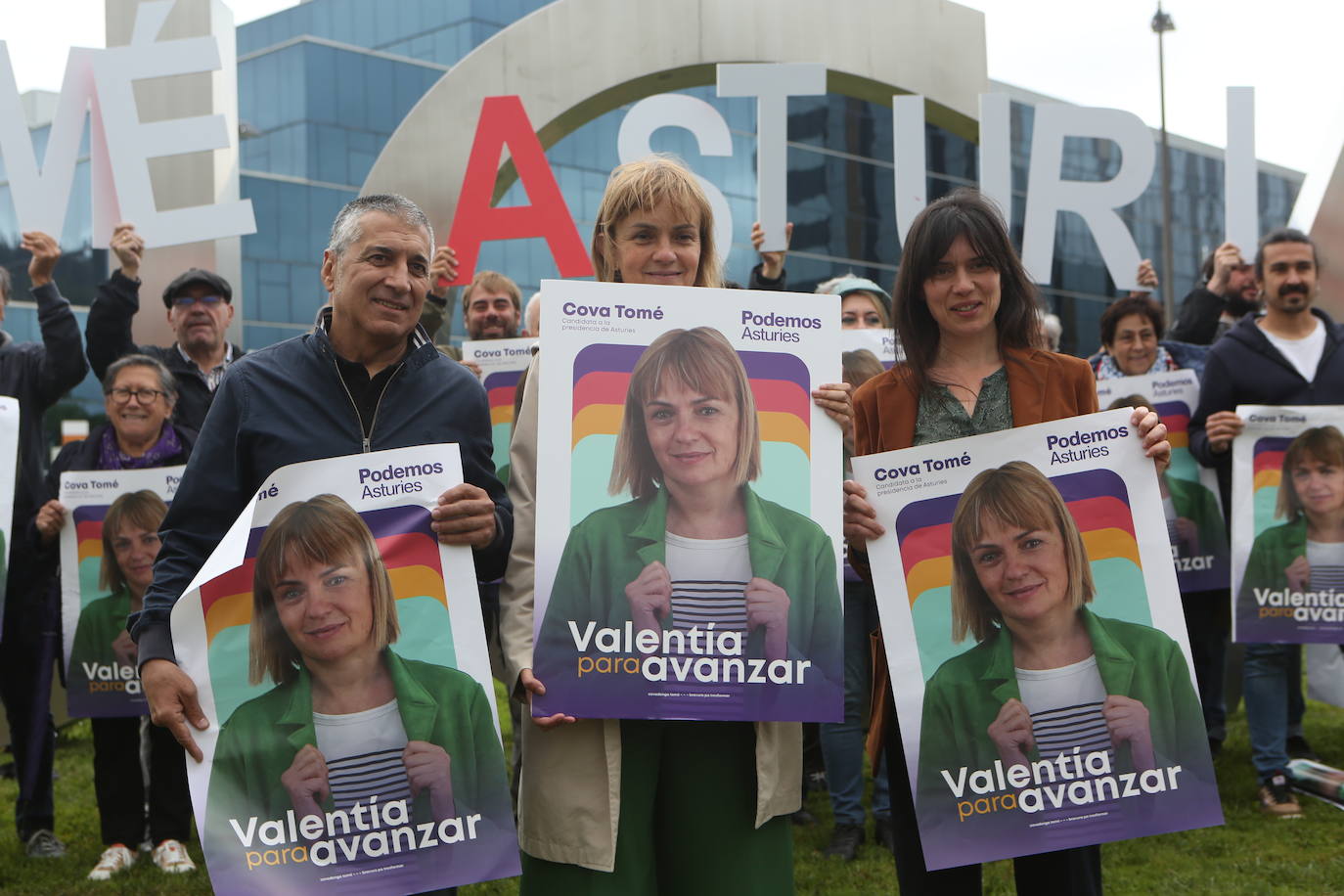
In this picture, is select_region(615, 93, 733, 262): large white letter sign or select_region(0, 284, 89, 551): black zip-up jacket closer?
select_region(0, 284, 89, 551): black zip-up jacket

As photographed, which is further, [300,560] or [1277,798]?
[1277,798]

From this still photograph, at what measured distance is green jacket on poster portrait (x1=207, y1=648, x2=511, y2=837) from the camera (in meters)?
2.70

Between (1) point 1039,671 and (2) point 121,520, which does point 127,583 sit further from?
(1) point 1039,671

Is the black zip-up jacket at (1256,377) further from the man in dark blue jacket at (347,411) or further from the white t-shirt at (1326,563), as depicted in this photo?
the man in dark blue jacket at (347,411)

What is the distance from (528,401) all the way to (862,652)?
2.97m

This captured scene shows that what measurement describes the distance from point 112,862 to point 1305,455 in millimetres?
5196

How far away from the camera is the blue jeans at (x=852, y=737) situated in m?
5.35

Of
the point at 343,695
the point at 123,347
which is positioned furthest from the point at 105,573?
the point at 343,695

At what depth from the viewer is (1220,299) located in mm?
7496

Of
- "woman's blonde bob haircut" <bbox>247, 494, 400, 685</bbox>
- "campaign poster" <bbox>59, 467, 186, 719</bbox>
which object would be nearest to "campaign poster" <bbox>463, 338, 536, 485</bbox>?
"campaign poster" <bbox>59, 467, 186, 719</bbox>

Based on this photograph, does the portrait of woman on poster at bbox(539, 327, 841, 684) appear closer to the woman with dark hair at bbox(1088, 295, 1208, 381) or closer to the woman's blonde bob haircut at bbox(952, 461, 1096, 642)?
the woman's blonde bob haircut at bbox(952, 461, 1096, 642)

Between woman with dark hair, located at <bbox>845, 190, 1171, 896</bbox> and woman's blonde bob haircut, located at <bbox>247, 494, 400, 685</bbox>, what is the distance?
1.08 m

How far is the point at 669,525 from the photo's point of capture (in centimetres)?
286

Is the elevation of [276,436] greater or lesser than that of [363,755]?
greater
